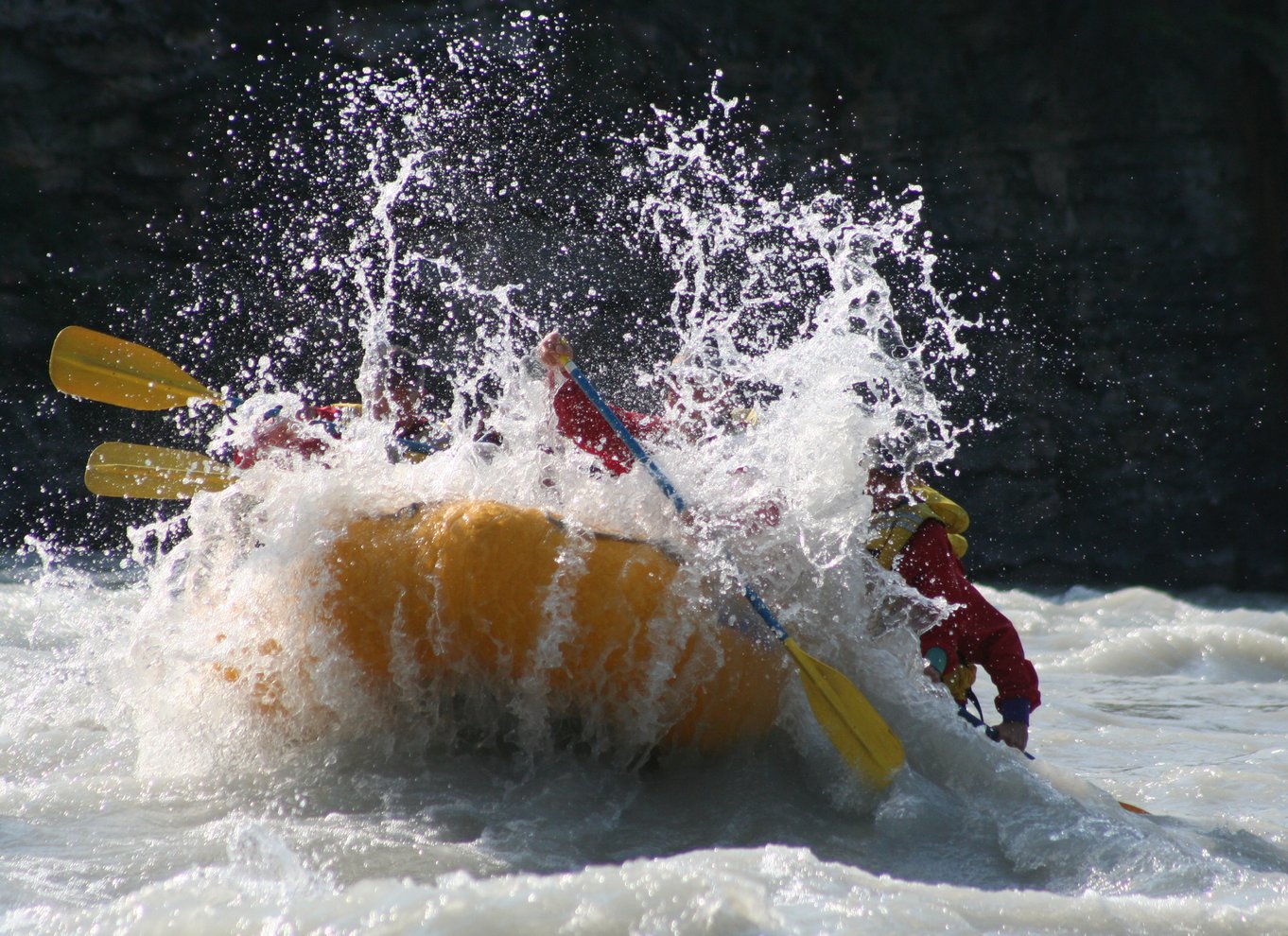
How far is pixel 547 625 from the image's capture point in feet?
7.72

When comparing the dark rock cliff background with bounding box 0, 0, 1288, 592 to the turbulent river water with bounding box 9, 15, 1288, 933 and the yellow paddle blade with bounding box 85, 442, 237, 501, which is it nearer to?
the turbulent river water with bounding box 9, 15, 1288, 933

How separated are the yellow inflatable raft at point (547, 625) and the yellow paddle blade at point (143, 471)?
1210 mm


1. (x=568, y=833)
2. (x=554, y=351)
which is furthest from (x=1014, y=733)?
(x=554, y=351)

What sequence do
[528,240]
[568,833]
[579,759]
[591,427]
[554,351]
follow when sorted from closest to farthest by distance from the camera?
[568,833]
[579,759]
[554,351]
[591,427]
[528,240]

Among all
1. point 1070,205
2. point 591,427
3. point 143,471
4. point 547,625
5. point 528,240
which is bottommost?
point 547,625

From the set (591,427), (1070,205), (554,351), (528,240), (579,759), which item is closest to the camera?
(579,759)

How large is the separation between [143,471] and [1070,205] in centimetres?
677

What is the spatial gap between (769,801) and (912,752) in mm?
362

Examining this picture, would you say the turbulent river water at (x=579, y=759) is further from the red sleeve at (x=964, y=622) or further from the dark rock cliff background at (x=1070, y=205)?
the dark rock cliff background at (x=1070, y=205)

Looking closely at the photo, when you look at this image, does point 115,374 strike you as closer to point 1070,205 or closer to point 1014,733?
point 1014,733

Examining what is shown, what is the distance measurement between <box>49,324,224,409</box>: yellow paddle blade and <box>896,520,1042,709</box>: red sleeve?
2.18 m

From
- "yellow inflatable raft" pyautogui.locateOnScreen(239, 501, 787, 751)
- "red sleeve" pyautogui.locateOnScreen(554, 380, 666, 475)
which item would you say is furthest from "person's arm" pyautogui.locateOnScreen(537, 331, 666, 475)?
"yellow inflatable raft" pyautogui.locateOnScreen(239, 501, 787, 751)

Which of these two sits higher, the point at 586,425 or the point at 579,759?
the point at 586,425

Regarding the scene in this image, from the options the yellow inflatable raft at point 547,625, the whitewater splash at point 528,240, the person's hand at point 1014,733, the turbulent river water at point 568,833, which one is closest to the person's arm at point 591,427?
the yellow inflatable raft at point 547,625
